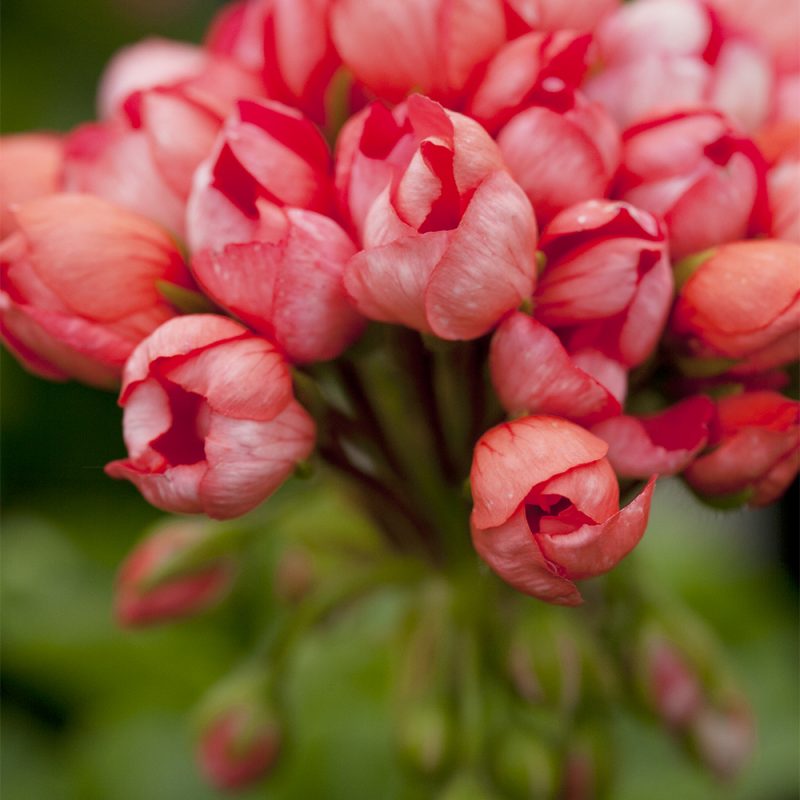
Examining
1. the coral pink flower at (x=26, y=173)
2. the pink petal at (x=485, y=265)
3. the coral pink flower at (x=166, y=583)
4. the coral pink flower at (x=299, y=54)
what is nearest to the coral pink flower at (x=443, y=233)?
the pink petal at (x=485, y=265)

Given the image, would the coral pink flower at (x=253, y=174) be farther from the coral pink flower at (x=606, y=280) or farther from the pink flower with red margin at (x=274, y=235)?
the coral pink flower at (x=606, y=280)

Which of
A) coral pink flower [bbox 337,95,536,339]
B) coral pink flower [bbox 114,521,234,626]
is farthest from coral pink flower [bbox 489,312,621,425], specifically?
coral pink flower [bbox 114,521,234,626]

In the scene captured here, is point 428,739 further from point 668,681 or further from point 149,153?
point 149,153

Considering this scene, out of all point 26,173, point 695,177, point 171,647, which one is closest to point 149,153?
point 26,173

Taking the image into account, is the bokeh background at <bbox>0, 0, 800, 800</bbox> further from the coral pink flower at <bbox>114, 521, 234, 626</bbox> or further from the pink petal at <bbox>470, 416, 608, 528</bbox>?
the pink petal at <bbox>470, 416, 608, 528</bbox>

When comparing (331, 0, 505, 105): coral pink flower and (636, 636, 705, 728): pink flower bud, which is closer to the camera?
(331, 0, 505, 105): coral pink flower

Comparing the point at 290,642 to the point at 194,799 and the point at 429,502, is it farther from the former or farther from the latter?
the point at 194,799
